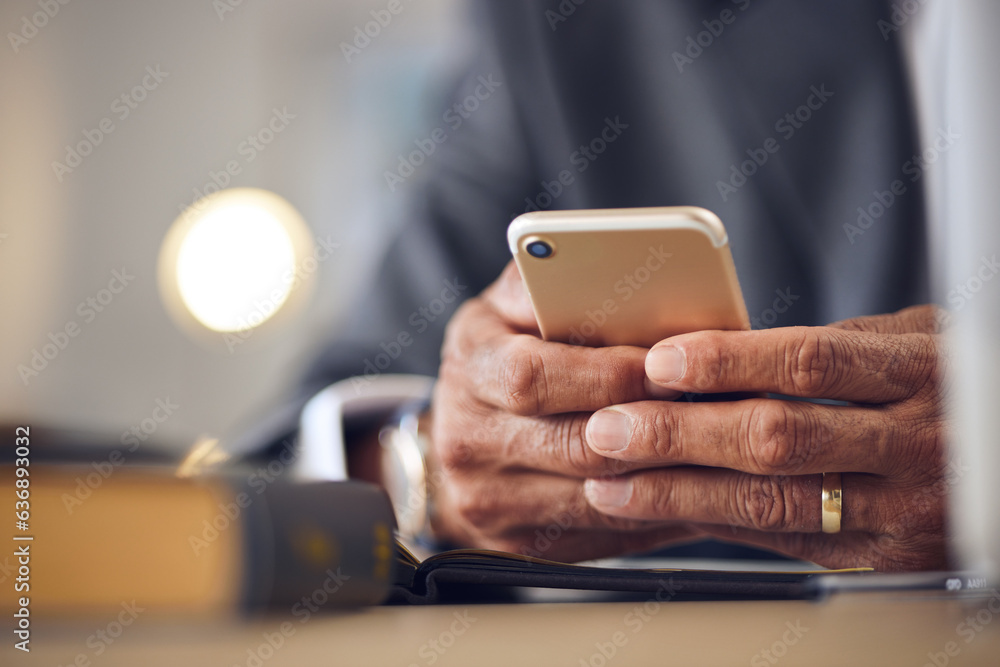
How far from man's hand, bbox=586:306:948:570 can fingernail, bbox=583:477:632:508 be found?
30mm

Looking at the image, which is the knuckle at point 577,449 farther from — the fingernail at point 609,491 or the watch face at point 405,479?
the watch face at point 405,479

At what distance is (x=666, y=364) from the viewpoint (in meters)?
0.29

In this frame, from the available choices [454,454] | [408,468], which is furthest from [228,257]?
[454,454]

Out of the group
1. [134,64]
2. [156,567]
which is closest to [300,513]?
[156,567]

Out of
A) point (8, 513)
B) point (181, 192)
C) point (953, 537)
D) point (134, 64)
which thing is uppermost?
point (134, 64)

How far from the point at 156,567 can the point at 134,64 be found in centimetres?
159

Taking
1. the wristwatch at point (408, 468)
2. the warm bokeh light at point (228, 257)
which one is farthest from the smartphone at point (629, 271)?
the warm bokeh light at point (228, 257)

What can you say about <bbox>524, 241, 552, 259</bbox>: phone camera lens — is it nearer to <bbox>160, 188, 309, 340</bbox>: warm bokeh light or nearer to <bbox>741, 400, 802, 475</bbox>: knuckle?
<bbox>741, 400, 802, 475</bbox>: knuckle

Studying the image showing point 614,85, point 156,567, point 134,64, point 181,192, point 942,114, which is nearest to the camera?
point 156,567

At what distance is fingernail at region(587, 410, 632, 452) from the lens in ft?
1.00

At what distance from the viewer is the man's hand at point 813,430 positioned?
0.93ft

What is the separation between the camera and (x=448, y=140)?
73 centimetres

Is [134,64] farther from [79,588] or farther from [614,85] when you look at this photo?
[79,588]

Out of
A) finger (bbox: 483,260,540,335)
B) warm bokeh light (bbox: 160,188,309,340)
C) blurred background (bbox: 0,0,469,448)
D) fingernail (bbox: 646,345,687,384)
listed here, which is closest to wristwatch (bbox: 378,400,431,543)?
finger (bbox: 483,260,540,335)
